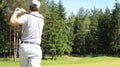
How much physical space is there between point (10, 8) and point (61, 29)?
61.1 ft

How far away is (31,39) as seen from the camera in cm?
787

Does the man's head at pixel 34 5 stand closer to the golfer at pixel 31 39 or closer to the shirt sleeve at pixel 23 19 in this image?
the golfer at pixel 31 39

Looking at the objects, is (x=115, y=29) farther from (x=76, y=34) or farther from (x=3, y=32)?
(x=3, y=32)

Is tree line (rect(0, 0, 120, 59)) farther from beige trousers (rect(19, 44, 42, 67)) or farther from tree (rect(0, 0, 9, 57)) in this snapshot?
beige trousers (rect(19, 44, 42, 67))

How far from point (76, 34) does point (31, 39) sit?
85111 millimetres

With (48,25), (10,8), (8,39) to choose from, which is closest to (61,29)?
(48,25)

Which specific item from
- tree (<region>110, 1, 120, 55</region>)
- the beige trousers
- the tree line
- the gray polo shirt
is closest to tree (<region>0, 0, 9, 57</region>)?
the tree line

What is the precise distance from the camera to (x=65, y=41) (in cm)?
7650

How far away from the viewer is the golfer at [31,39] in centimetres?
774

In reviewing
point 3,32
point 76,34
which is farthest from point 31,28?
point 76,34

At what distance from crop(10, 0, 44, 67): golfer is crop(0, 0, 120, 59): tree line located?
54230 millimetres

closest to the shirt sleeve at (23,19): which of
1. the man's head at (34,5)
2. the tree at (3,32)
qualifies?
the man's head at (34,5)

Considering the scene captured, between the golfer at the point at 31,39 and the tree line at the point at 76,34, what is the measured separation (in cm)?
5423

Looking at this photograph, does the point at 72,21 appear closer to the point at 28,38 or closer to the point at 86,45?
the point at 86,45
